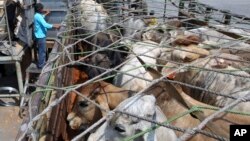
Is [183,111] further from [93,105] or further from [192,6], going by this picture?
[192,6]

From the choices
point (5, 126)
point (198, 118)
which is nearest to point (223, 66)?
point (198, 118)

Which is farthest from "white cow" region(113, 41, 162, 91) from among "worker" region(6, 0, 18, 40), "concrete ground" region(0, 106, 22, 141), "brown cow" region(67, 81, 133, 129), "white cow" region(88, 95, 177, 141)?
"worker" region(6, 0, 18, 40)

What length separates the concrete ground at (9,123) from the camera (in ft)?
20.1

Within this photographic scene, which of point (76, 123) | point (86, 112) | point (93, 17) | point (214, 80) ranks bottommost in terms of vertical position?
point (76, 123)

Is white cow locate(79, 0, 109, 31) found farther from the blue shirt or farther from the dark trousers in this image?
the dark trousers

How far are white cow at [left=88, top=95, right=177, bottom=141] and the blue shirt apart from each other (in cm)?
512

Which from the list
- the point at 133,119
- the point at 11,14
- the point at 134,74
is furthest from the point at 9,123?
the point at 133,119

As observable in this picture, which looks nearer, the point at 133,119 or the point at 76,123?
the point at 133,119

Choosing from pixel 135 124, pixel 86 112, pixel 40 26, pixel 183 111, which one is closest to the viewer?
pixel 135 124

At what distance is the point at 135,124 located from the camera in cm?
240

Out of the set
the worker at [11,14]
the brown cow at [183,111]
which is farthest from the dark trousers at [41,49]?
the brown cow at [183,111]

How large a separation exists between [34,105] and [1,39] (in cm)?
515

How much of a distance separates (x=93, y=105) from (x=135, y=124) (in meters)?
1.04

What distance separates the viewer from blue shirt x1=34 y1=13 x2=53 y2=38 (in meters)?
7.38
